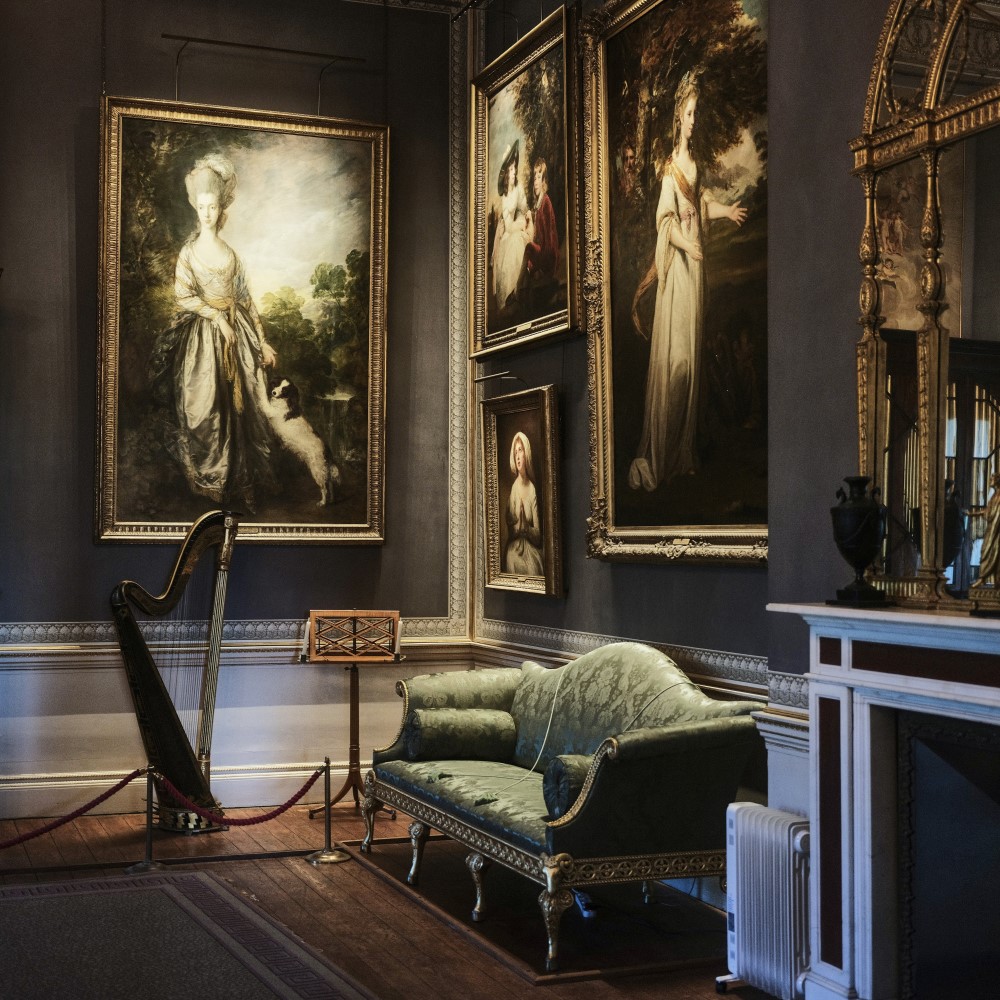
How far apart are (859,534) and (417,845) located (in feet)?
9.91

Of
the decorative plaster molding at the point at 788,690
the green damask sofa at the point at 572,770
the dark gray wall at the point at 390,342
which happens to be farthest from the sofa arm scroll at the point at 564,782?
Result: the dark gray wall at the point at 390,342

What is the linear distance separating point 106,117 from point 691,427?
4051 millimetres

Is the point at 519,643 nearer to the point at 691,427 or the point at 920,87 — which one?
the point at 691,427

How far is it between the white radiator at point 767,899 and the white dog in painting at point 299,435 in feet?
13.8

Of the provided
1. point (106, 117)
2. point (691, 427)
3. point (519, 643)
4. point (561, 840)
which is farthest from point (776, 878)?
point (106, 117)

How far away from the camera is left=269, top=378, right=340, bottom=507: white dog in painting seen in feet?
27.0

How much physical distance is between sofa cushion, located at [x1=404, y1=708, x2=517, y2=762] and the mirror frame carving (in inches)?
112

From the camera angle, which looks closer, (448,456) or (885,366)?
(885,366)

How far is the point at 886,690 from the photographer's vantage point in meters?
3.97

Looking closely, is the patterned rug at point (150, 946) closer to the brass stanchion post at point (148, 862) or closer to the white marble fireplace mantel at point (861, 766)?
the brass stanchion post at point (148, 862)

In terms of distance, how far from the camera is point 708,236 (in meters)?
5.89

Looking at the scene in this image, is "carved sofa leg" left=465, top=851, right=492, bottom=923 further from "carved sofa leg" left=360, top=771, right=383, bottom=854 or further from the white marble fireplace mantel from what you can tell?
the white marble fireplace mantel

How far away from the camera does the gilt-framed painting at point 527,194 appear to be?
7.09 m

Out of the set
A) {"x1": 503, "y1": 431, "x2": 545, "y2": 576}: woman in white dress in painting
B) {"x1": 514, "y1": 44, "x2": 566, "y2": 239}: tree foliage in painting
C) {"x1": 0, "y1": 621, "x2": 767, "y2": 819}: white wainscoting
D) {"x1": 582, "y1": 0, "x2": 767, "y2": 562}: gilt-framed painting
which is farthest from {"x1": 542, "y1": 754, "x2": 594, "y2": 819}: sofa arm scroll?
{"x1": 514, "y1": 44, "x2": 566, "y2": 239}: tree foliage in painting
